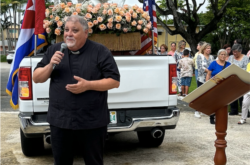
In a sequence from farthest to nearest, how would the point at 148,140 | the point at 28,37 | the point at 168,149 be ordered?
the point at 148,140
the point at 168,149
the point at 28,37

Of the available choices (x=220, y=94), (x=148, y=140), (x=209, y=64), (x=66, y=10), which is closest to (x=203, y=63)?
(x=209, y=64)

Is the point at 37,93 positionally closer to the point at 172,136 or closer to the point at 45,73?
the point at 45,73

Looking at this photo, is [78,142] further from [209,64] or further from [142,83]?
[209,64]

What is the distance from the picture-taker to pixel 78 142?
3330 millimetres

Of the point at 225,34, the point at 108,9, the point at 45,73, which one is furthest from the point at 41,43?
the point at 225,34

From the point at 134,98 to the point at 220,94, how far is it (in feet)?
6.05

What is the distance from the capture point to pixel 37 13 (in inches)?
221

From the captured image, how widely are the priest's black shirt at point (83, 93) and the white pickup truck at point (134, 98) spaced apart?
1459mm

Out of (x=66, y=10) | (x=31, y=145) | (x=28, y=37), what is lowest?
(x=31, y=145)

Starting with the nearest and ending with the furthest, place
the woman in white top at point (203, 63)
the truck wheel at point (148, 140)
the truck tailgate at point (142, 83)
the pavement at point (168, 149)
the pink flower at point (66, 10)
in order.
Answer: the truck tailgate at point (142, 83), the pavement at point (168, 149), the pink flower at point (66, 10), the truck wheel at point (148, 140), the woman in white top at point (203, 63)

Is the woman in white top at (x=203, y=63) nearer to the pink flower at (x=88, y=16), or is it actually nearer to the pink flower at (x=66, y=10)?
the pink flower at (x=88, y=16)

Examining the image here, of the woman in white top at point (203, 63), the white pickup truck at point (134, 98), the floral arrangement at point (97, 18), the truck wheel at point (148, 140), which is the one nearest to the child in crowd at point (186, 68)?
the woman in white top at point (203, 63)

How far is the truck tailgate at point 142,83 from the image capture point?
4.88m

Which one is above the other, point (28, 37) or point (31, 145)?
point (28, 37)
